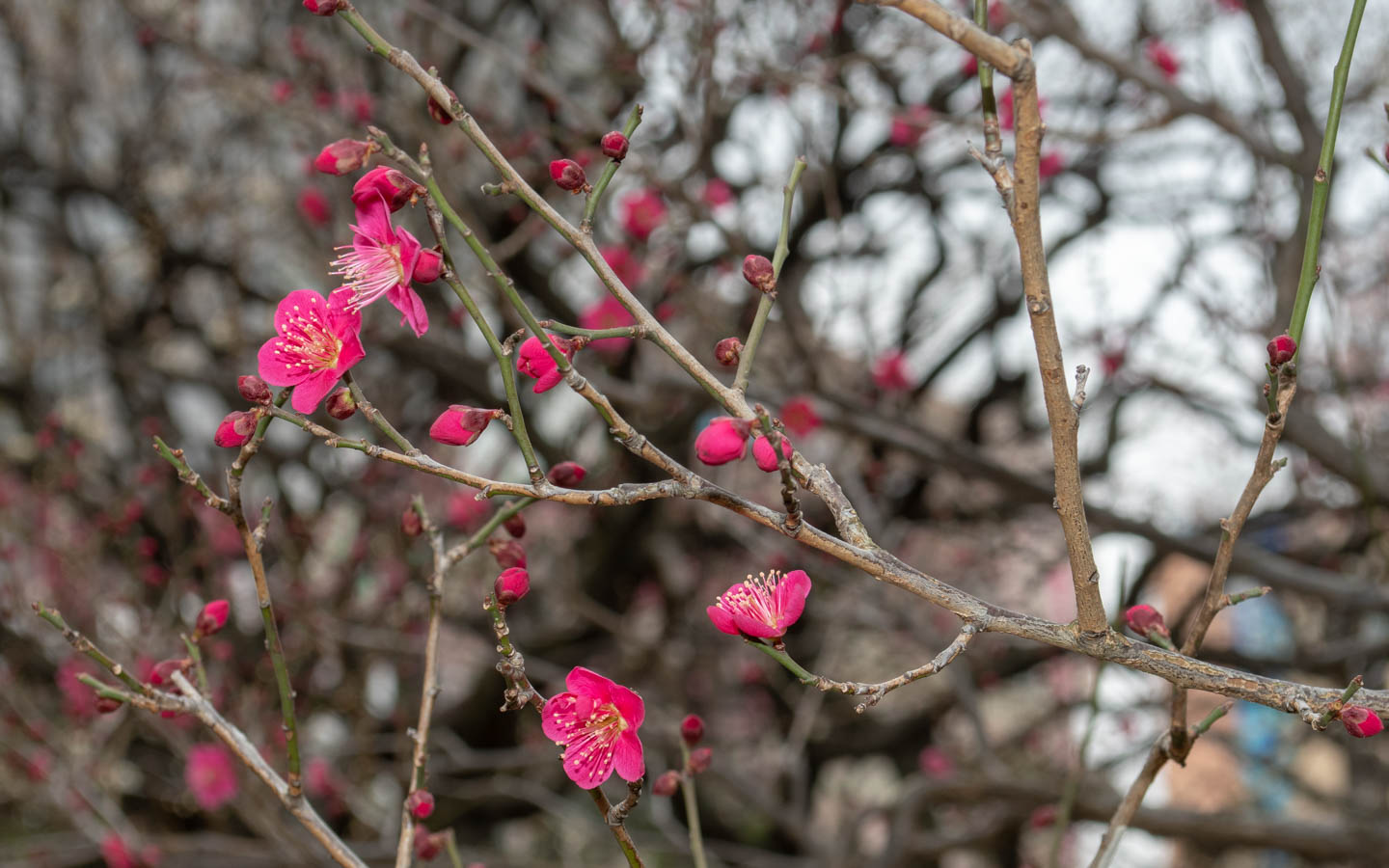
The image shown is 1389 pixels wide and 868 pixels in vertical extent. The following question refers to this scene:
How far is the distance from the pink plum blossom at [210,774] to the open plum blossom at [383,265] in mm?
2834

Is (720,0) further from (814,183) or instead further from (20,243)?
(20,243)

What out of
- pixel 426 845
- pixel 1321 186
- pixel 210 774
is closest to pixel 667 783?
pixel 426 845

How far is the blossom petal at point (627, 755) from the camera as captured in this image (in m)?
1.20

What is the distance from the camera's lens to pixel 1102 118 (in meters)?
5.28

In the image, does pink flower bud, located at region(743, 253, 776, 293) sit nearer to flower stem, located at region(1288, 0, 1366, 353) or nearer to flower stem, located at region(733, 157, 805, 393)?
flower stem, located at region(733, 157, 805, 393)

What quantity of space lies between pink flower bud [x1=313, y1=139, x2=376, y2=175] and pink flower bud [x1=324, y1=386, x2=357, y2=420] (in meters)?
0.23

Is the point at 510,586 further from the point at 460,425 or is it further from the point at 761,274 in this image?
the point at 761,274

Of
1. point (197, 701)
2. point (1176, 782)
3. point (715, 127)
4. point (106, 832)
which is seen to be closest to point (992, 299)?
point (715, 127)

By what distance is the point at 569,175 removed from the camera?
113 centimetres

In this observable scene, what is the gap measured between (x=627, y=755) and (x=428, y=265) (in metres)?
0.59

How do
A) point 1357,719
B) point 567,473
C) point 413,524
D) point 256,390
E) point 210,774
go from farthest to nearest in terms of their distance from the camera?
1. point 210,774
2. point 413,524
3. point 567,473
4. point 256,390
5. point 1357,719

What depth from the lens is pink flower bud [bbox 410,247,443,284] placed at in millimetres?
1019

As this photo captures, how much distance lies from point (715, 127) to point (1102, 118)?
2.29 meters

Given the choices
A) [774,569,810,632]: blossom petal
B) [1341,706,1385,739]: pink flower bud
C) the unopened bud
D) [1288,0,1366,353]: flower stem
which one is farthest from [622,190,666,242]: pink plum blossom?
[1341,706,1385,739]: pink flower bud
